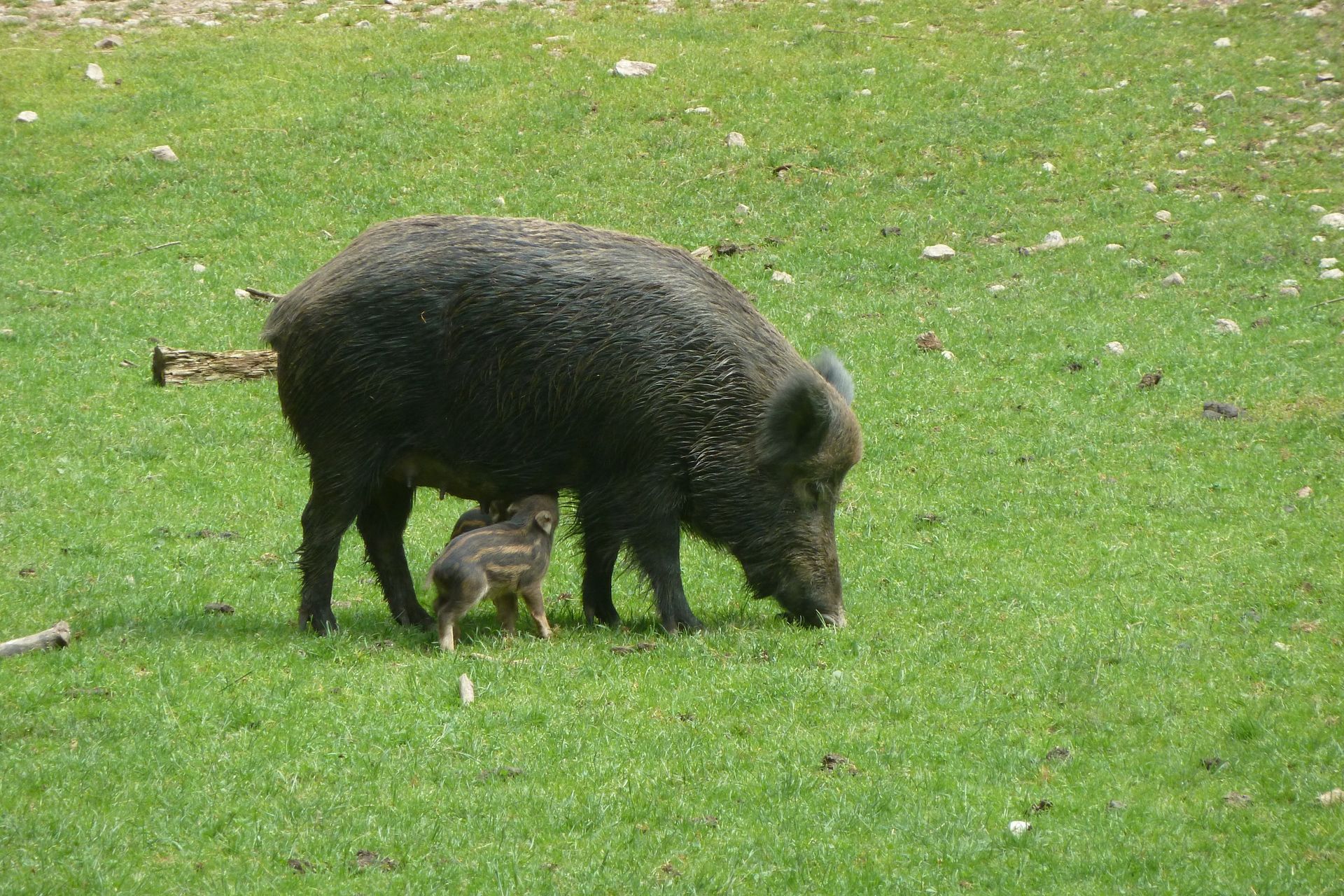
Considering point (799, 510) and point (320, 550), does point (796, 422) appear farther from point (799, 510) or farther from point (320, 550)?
point (320, 550)

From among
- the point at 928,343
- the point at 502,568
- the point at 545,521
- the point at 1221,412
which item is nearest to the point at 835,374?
the point at 545,521

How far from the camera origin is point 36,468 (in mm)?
12750

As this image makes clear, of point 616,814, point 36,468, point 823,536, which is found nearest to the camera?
point 616,814

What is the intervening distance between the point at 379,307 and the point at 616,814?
402 cm

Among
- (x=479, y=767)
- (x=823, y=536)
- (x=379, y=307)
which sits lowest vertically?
(x=823, y=536)

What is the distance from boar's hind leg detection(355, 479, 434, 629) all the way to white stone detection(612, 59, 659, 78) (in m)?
15.6

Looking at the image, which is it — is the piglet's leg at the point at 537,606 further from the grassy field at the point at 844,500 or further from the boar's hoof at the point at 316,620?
the boar's hoof at the point at 316,620

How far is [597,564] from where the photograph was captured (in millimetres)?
10047

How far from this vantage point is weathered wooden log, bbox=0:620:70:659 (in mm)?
8359

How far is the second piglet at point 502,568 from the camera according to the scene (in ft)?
29.6

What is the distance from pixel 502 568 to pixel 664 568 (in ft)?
3.91

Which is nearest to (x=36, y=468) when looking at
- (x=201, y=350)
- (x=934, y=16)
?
(x=201, y=350)

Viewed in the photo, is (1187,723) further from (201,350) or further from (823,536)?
(201,350)

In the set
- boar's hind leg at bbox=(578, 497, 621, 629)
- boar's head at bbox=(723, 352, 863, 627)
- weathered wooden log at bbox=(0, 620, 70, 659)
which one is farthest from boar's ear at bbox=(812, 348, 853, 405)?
weathered wooden log at bbox=(0, 620, 70, 659)
